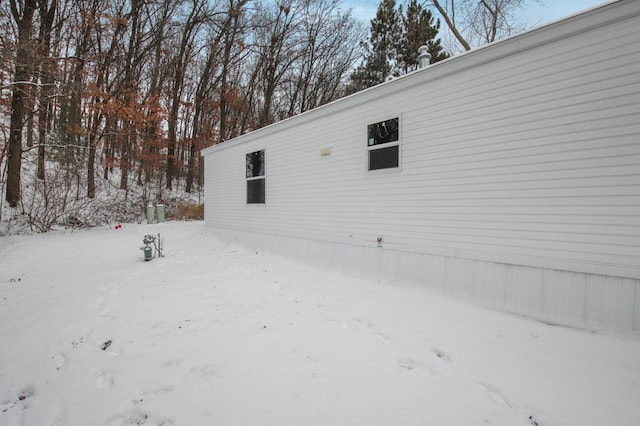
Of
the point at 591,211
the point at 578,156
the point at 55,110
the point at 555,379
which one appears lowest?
the point at 555,379

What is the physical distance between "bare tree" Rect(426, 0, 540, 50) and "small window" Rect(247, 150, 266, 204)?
10.3 m

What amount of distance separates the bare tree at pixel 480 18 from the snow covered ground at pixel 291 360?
11768mm

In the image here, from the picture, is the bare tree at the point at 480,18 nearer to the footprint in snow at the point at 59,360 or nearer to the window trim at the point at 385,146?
the window trim at the point at 385,146

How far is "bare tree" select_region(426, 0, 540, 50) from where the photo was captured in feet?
34.6

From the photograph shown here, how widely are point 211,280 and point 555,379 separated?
4071mm

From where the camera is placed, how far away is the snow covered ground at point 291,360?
1720 mm

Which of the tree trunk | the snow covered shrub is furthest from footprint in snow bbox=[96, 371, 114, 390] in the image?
the snow covered shrub

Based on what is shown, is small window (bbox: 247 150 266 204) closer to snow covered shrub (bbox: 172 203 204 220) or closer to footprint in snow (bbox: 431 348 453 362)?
footprint in snow (bbox: 431 348 453 362)

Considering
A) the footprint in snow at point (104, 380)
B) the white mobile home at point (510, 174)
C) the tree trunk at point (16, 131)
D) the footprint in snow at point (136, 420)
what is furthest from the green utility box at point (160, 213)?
the footprint in snow at point (136, 420)

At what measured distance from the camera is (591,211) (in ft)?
9.32

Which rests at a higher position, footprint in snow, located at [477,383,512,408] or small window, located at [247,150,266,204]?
small window, located at [247,150,266,204]

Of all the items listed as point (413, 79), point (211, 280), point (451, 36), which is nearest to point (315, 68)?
point (451, 36)

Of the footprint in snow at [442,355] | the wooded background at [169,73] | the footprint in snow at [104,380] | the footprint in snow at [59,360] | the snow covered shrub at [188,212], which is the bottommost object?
the footprint in snow at [442,355]

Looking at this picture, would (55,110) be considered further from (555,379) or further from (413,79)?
(555,379)
